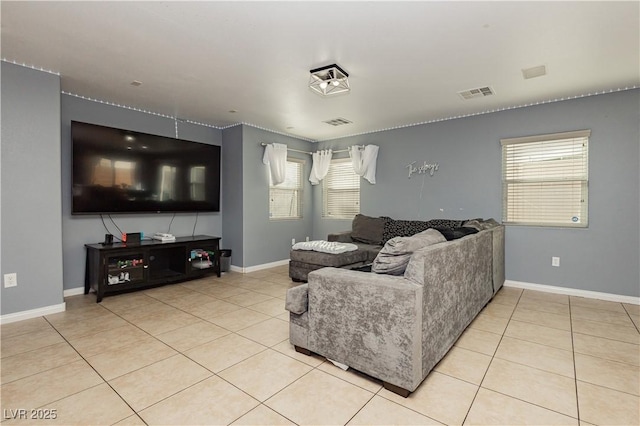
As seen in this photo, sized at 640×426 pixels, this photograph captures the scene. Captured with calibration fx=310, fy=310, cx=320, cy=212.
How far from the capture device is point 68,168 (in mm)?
3771

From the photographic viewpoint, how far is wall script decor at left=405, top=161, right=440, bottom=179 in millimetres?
4938

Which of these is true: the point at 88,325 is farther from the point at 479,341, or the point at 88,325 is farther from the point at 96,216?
the point at 479,341

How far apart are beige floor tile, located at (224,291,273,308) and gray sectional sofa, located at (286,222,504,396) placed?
1.34 meters

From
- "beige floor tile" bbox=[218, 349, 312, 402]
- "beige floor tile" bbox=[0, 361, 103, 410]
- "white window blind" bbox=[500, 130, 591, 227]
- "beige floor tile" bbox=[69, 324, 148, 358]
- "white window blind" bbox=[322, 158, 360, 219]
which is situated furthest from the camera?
"white window blind" bbox=[322, 158, 360, 219]

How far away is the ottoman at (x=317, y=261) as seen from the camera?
163 inches

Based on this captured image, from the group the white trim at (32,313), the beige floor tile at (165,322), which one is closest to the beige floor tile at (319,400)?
the beige floor tile at (165,322)

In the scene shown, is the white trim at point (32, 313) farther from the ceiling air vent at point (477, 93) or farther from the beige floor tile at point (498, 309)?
the ceiling air vent at point (477, 93)

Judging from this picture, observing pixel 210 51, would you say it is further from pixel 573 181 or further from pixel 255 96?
pixel 573 181

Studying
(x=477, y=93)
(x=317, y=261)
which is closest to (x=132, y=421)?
(x=317, y=261)

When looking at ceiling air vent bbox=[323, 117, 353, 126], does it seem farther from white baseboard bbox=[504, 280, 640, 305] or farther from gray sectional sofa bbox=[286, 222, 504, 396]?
white baseboard bbox=[504, 280, 640, 305]

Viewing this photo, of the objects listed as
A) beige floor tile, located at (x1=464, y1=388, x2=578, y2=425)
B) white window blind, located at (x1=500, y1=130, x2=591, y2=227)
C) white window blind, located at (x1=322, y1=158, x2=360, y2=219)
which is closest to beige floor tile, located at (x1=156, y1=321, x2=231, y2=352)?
beige floor tile, located at (x1=464, y1=388, x2=578, y2=425)

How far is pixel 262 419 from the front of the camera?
1648 millimetres

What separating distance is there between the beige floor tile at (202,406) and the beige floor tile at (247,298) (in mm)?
1590

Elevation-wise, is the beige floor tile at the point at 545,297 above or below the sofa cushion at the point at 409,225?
below
